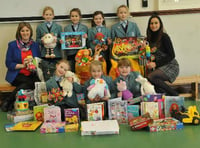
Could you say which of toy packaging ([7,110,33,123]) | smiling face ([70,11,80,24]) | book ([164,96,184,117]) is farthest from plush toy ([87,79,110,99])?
smiling face ([70,11,80,24])

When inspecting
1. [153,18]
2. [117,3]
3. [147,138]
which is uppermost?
[117,3]

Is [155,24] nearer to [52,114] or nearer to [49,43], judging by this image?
[49,43]

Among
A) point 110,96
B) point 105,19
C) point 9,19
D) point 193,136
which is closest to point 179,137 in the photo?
point 193,136

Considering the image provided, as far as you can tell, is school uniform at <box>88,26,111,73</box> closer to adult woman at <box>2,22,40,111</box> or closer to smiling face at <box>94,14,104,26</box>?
smiling face at <box>94,14,104,26</box>

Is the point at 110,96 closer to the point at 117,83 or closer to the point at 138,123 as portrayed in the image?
the point at 117,83

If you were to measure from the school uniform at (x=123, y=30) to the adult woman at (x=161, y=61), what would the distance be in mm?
253

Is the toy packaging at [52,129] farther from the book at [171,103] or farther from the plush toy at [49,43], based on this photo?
the plush toy at [49,43]

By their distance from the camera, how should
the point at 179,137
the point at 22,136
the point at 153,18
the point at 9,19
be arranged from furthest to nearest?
the point at 9,19 < the point at 153,18 < the point at 22,136 < the point at 179,137

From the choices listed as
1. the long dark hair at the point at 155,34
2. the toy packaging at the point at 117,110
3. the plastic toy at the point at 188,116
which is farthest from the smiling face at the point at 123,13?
the plastic toy at the point at 188,116

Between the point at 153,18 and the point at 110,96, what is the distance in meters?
1.22

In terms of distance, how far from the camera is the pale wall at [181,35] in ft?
12.1

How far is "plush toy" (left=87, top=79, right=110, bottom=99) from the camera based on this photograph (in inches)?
106

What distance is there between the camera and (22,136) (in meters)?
2.35

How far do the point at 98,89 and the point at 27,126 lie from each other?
78 cm
